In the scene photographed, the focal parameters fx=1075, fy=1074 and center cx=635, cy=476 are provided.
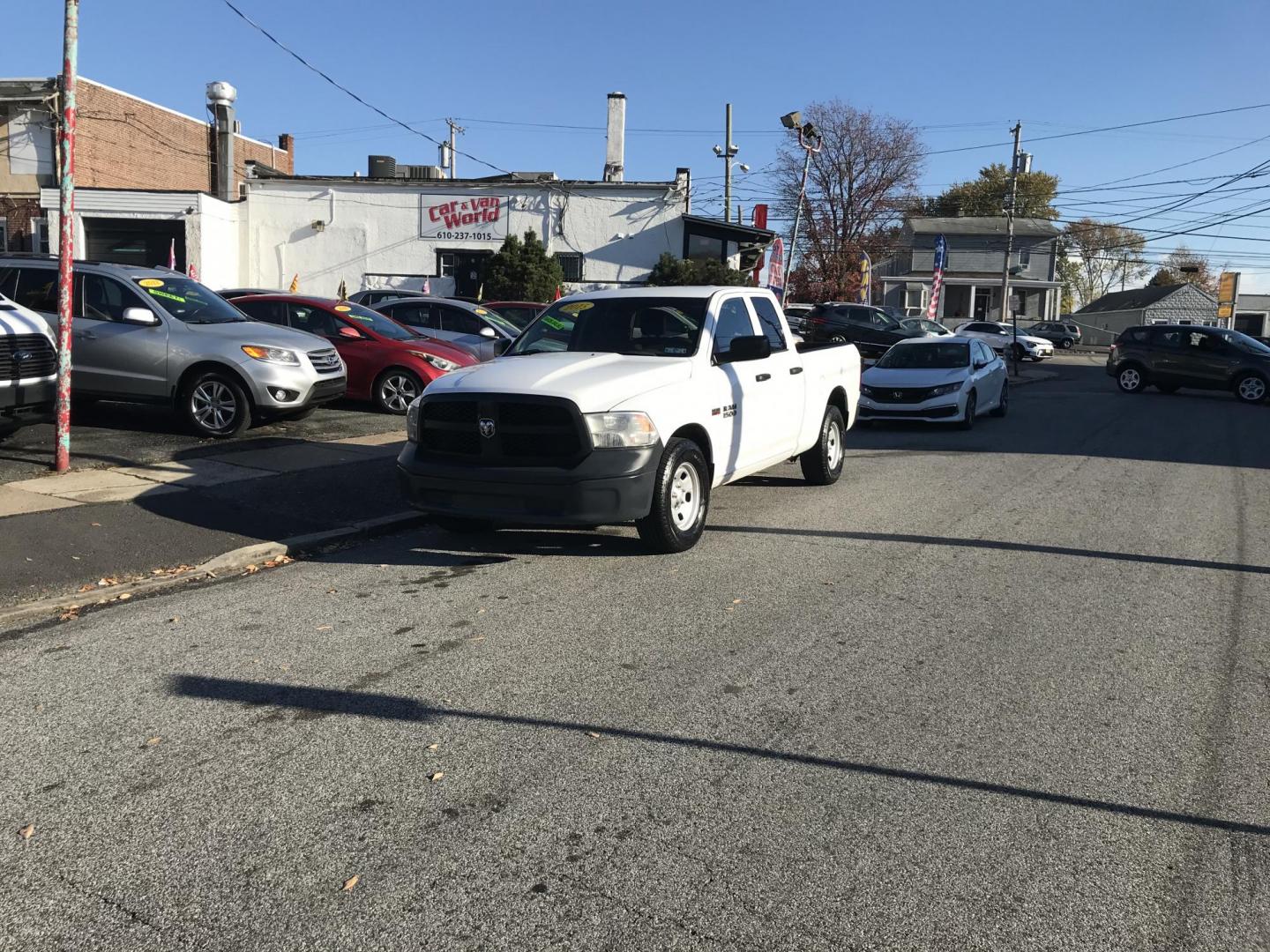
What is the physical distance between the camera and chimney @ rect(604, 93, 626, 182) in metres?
41.0

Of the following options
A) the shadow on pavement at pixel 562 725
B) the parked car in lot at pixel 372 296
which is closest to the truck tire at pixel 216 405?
the shadow on pavement at pixel 562 725

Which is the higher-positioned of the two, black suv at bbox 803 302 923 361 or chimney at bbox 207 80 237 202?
chimney at bbox 207 80 237 202

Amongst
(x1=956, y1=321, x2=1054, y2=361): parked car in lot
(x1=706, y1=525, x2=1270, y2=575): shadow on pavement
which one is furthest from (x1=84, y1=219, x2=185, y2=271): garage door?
(x1=706, y1=525, x2=1270, y2=575): shadow on pavement

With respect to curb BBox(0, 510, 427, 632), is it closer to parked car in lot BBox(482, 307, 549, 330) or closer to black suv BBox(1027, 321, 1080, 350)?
parked car in lot BBox(482, 307, 549, 330)

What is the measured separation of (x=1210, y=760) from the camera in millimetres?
4344

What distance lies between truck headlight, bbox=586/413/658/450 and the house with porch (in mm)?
66739

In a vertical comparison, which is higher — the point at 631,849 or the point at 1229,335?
the point at 1229,335

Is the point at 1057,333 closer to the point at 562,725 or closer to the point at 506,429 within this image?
the point at 506,429

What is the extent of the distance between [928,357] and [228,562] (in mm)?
13093

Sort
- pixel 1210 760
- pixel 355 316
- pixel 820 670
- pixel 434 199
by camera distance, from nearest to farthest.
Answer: pixel 1210 760 → pixel 820 670 → pixel 355 316 → pixel 434 199

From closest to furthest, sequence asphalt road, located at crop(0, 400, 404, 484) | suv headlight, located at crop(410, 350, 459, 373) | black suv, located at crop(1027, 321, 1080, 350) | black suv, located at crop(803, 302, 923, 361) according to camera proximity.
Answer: asphalt road, located at crop(0, 400, 404, 484) < suv headlight, located at crop(410, 350, 459, 373) < black suv, located at crop(803, 302, 923, 361) < black suv, located at crop(1027, 321, 1080, 350)

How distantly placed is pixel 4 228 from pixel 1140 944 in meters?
39.3

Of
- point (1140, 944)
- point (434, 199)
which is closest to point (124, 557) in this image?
point (1140, 944)

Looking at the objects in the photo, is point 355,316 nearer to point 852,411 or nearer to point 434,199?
point 852,411
